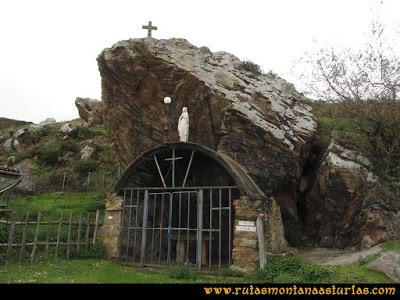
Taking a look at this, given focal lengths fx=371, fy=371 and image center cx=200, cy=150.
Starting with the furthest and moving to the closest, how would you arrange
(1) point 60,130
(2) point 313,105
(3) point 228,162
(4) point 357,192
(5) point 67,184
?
(1) point 60,130
(5) point 67,184
(2) point 313,105
(4) point 357,192
(3) point 228,162

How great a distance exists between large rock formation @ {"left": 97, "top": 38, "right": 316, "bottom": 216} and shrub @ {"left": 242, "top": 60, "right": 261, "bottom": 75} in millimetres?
782

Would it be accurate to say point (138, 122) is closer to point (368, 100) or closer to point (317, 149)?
point (317, 149)

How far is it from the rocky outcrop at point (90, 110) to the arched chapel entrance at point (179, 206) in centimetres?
2081

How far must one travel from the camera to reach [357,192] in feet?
48.8

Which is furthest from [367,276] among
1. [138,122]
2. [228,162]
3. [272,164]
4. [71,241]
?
[138,122]

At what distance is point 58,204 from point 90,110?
1867 cm

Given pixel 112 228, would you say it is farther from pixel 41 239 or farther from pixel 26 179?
pixel 26 179

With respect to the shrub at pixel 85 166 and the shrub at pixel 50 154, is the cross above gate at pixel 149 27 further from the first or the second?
the shrub at pixel 50 154

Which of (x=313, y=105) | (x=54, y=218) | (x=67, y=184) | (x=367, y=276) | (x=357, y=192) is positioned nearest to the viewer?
(x=367, y=276)

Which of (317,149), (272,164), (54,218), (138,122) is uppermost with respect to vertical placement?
(138,122)

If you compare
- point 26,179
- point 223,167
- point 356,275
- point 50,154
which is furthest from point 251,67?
point 50,154

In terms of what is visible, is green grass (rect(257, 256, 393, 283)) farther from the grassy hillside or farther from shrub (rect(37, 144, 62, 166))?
shrub (rect(37, 144, 62, 166))

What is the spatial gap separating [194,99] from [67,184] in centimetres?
1364

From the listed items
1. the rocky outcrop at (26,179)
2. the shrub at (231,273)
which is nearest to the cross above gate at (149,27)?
the shrub at (231,273)
